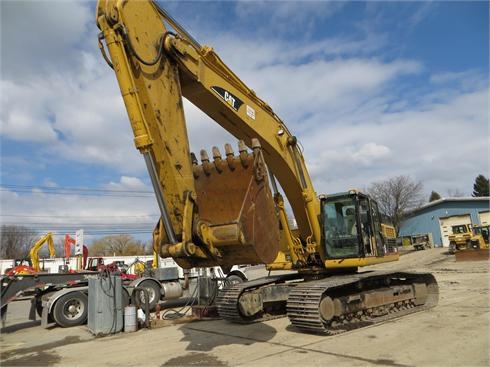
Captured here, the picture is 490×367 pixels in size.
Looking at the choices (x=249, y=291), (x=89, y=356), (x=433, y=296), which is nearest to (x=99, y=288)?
(x=89, y=356)

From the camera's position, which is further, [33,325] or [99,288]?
[33,325]

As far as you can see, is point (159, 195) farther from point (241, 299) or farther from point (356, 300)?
point (356, 300)

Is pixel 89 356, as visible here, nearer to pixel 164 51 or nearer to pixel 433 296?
pixel 164 51

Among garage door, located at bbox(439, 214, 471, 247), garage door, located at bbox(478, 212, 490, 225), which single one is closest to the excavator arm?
garage door, located at bbox(439, 214, 471, 247)

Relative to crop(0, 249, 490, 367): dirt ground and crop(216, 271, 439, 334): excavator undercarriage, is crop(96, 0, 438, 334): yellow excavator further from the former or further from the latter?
crop(0, 249, 490, 367): dirt ground

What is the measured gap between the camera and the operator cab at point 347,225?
920 centimetres

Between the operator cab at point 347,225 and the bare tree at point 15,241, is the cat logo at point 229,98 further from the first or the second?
the bare tree at point 15,241

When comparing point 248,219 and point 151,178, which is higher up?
point 151,178

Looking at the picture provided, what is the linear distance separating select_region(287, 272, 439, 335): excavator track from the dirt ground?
13.0 inches

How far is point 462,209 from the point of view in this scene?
158ft

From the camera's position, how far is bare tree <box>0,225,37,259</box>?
76750 millimetres

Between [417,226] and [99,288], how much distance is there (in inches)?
1946

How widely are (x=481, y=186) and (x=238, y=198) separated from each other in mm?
83267

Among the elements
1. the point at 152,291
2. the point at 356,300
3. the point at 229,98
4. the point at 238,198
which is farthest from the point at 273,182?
the point at 152,291
